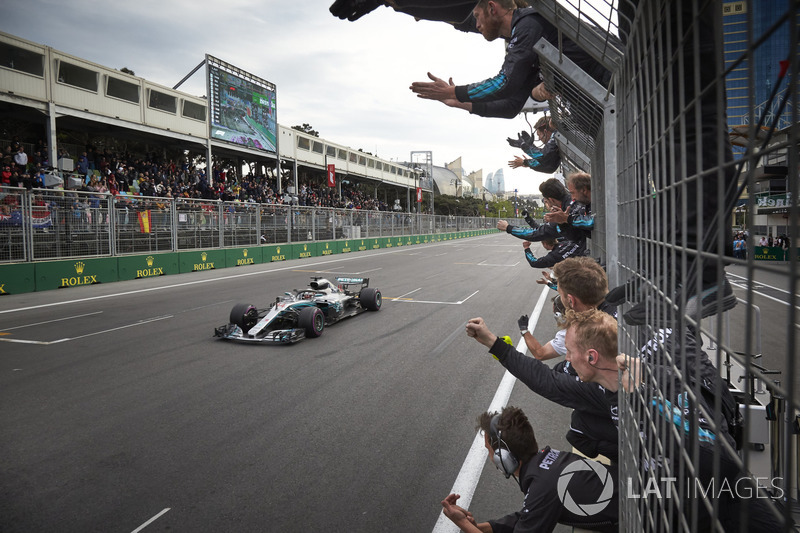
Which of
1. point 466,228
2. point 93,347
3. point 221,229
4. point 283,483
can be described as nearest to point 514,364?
point 283,483

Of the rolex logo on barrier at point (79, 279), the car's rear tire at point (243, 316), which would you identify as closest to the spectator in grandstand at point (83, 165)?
the rolex logo on barrier at point (79, 279)

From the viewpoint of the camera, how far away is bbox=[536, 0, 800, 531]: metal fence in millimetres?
753

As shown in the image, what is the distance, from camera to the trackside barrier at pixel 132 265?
1205cm

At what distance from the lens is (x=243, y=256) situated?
19969mm

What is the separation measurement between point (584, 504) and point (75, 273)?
14480 millimetres

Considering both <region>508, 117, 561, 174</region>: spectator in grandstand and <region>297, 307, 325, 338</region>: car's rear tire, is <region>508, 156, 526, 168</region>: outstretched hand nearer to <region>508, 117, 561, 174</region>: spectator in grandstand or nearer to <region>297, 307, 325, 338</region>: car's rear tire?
<region>508, 117, 561, 174</region>: spectator in grandstand

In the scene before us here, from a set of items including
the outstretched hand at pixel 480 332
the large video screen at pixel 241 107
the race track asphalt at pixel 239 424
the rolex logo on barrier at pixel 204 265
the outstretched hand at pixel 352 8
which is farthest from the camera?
the large video screen at pixel 241 107

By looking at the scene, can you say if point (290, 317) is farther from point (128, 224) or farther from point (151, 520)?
Result: point (128, 224)

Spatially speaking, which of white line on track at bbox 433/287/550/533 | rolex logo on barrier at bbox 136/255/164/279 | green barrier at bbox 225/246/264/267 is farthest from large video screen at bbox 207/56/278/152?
white line on track at bbox 433/287/550/533

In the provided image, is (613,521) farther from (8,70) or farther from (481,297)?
(8,70)

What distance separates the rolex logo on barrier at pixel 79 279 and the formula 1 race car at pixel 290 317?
7755 mm

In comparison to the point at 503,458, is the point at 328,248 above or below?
above

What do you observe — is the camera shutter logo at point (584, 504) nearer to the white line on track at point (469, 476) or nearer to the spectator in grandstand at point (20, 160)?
the white line on track at point (469, 476)

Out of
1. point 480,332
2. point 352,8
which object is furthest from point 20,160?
point 480,332
